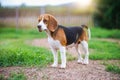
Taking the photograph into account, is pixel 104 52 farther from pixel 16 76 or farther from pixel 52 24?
pixel 16 76

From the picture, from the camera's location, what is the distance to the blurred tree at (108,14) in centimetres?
1926

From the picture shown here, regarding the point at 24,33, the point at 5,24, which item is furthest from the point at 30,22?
the point at 5,24

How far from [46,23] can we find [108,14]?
12.7 meters

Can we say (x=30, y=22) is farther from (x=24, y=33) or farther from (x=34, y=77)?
(x=34, y=77)

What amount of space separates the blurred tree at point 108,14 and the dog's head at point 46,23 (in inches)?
464

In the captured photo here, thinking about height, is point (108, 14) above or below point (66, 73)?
above

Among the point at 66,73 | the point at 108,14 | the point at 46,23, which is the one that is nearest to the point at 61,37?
the point at 46,23

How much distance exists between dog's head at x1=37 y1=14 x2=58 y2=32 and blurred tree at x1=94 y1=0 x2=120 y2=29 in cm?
1178

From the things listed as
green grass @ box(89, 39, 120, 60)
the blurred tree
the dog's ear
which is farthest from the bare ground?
the blurred tree

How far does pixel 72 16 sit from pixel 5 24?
602 cm

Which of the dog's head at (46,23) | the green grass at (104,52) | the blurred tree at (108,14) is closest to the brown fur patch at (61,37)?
the dog's head at (46,23)

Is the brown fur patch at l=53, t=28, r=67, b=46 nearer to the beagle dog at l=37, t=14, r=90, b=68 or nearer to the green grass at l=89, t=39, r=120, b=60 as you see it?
the beagle dog at l=37, t=14, r=90, b=68

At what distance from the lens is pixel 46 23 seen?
24.2 feet

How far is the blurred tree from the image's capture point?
19264 millimetres
